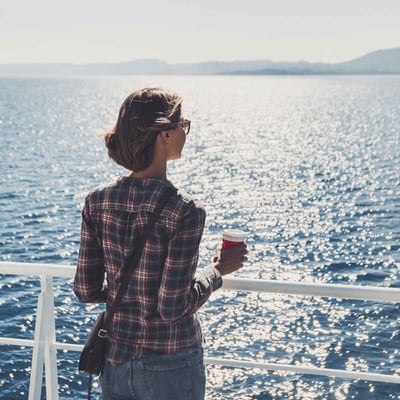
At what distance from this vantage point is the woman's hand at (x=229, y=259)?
2.41 metres

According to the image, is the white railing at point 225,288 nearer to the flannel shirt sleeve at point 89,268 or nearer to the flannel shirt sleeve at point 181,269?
the flannel shirt sleeve at point 89,268

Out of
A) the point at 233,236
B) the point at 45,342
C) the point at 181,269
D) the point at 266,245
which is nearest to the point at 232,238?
the point at 233,236

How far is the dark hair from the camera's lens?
2.09 meters

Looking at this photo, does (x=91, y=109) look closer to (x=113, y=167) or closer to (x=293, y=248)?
(x=113, y=167)

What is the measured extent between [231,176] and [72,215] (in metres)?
14.6

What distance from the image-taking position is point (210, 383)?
12.8 meters

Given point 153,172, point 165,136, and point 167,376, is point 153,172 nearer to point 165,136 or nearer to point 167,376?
point 165,136

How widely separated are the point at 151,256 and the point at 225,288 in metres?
0.64

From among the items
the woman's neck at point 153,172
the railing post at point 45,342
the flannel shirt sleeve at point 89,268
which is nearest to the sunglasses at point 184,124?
the woman's neck at point 153,172

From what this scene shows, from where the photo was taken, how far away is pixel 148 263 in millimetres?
2078

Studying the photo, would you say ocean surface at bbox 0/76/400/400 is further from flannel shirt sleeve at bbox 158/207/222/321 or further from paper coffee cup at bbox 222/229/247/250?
paper coffee cup at bbox 222/229/247/250

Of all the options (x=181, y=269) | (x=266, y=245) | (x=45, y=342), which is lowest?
(x=266, y=245)

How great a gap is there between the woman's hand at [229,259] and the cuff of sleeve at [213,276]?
5 centimetres

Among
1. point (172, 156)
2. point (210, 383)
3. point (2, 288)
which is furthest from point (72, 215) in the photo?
point (172, 156)
